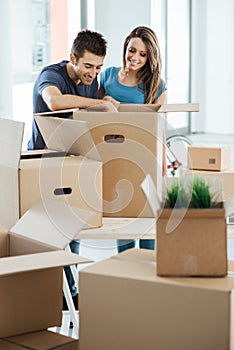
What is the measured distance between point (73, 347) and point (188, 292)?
0.44 m

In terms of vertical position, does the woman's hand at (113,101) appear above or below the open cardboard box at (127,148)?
above

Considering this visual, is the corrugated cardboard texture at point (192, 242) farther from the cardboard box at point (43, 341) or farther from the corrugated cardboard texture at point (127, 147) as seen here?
the corrugated cardboard texture at point (127, 147)

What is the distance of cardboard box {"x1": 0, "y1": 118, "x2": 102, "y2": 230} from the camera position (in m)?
2.34

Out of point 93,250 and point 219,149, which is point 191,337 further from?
point 93,250

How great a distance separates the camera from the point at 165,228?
5.54ft

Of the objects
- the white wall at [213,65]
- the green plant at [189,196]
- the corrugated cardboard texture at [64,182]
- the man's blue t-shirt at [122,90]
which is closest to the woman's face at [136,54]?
the man's blue t-shirt at [122,90]

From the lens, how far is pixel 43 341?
1905 mm

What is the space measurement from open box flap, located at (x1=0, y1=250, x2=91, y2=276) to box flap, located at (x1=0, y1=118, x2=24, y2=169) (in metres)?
0.53

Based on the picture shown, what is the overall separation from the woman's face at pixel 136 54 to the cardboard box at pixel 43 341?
1711 millimetres

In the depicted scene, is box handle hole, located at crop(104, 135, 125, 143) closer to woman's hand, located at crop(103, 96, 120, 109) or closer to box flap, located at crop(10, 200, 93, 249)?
woman's hand, located at crop(103, 96, 120, 109)

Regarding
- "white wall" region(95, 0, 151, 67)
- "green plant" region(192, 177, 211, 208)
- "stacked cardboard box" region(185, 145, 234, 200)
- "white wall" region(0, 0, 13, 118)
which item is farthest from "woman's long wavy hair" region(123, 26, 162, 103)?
"white wall" region(95, 0, 151, 67)

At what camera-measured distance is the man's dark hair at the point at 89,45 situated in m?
3.04

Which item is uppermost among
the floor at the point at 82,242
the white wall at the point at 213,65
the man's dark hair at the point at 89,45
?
the white wall at the point at 213,65

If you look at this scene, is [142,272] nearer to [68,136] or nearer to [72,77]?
[68,136]
